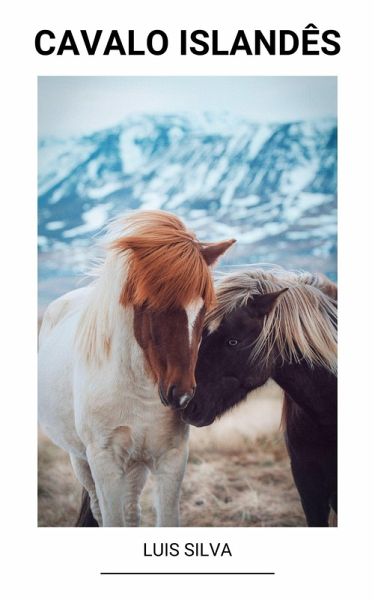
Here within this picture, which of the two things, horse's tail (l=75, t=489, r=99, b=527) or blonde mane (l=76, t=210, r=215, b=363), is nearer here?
blonde mane (l=76, t=210, r=215, b=363)

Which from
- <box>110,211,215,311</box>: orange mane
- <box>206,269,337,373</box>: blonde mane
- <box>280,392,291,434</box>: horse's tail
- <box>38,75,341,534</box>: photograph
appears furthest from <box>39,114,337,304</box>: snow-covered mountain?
<box>280,392,291,434</box>: horse's tail

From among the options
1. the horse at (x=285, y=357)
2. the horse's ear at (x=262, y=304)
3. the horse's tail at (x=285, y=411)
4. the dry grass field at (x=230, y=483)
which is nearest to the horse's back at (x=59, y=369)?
the dry grass field at (x=230, y=483)

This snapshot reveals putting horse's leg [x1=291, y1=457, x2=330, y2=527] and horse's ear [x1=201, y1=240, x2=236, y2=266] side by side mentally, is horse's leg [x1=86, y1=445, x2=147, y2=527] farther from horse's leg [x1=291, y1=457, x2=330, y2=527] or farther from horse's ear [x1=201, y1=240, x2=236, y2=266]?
horse's ear [x1=201, y1=240, x2=236, y2=266]

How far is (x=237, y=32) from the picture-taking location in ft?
9.65

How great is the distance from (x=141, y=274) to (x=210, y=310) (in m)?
0.28

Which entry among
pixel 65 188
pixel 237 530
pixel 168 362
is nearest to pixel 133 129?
pixel 65 188

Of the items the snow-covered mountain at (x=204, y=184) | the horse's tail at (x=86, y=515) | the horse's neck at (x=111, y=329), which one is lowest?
the horse's tail at (x=86, y=515)

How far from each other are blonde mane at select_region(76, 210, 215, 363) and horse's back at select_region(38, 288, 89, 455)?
0.26ft

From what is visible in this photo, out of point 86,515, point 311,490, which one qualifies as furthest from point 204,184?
point 86,515

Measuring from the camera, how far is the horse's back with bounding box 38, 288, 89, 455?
113 inches

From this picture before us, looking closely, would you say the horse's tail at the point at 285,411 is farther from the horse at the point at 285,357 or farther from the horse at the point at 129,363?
the horse at the point at 129,363

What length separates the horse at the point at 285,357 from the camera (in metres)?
2.77

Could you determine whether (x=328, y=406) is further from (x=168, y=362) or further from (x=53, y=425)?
(x=53, y=425)

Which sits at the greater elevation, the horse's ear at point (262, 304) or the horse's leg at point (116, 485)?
the horse's ear at point (262, 304)
